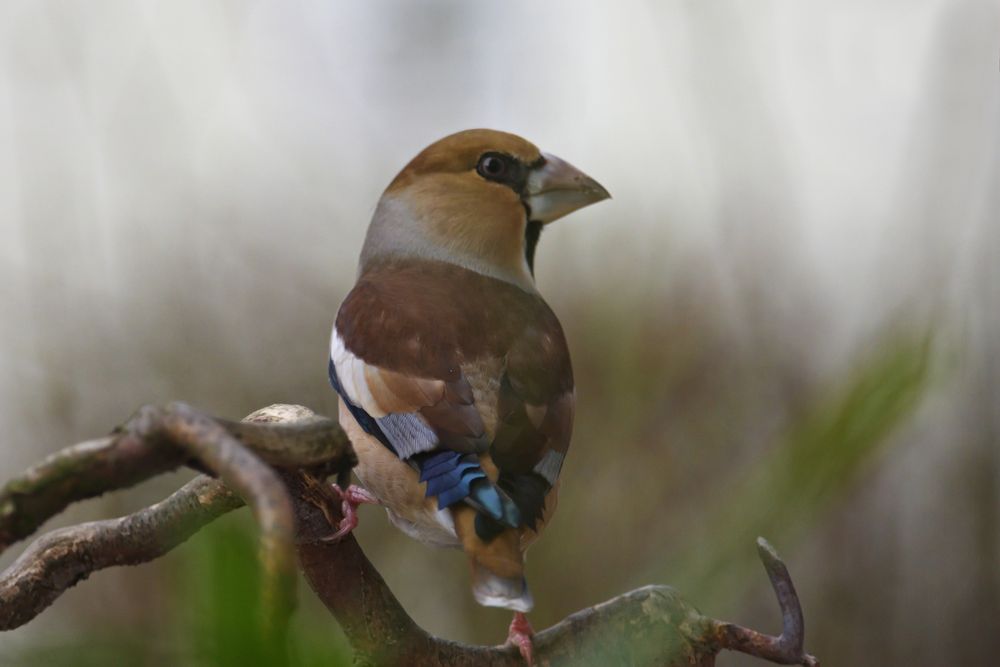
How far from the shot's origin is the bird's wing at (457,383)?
36.7 inches

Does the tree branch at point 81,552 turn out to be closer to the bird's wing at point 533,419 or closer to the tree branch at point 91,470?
the bird's wing at point 533,419

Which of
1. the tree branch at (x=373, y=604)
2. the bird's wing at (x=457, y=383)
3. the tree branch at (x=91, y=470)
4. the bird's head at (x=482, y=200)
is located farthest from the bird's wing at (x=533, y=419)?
the tree branch at (x=91, y=470)

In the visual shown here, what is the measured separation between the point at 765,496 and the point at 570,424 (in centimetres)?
73

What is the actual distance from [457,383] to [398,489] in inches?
4.4

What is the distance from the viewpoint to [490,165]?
137 centimetres

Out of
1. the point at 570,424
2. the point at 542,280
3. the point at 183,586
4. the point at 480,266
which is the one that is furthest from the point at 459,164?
the point at 183,586

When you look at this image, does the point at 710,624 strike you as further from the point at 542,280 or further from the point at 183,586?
the point at 542,280

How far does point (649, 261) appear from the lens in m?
1.78

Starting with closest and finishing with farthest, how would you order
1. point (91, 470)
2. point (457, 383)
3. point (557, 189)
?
1. point (91, 470)
2. point (457, 383)
3. point (557, 189)

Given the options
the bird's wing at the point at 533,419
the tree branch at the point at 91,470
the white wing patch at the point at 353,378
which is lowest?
the bird's wing at the point at 533,419

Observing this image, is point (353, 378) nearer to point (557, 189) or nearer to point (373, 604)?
point (373, 604)

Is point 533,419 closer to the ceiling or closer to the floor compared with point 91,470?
closer to the floor

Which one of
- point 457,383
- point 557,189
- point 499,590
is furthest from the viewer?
point 557,189

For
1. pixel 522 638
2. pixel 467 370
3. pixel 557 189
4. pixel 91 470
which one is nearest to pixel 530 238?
pixel 557 189
